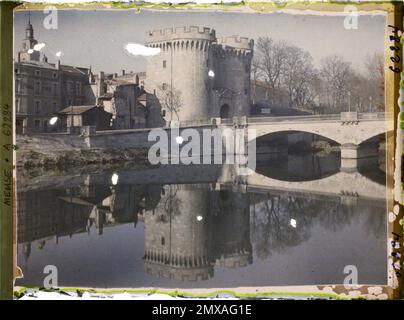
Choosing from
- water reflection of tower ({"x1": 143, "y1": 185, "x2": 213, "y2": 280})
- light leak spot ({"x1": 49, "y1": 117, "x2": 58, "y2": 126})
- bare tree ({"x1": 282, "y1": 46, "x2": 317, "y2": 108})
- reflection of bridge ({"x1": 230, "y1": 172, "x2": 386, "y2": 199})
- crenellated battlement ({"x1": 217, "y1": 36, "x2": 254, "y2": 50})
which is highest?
crenellated battlement ({"x1": 217, "y1": 36, "x2": 254, "y2": 50})

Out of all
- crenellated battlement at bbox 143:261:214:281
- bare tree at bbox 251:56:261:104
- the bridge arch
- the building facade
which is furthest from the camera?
bare tree at bbox 251:56:261:104

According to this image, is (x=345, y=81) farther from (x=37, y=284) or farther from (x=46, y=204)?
(x=37, y=284)

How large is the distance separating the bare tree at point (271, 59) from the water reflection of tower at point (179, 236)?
101cm

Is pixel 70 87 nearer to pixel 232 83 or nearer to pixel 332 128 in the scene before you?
pixel 232 83

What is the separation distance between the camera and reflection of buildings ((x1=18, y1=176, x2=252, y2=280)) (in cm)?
299

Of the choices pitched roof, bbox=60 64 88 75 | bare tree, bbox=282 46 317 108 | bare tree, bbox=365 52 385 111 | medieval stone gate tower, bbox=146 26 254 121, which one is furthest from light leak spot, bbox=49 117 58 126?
bare tree, bbox=365 52 385 111

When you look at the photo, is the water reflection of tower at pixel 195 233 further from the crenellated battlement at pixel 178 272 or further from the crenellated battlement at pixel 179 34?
the crenellated battlement at pixel 179 34

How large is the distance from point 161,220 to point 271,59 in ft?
4.85

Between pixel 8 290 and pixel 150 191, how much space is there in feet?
4.01

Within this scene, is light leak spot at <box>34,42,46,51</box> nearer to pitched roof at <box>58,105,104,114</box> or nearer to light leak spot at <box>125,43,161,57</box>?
pitched roof at <box>58,105,104,114</box>

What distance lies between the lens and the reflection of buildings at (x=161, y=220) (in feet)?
9.81

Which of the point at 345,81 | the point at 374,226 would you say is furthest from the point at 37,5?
the point at 374,226

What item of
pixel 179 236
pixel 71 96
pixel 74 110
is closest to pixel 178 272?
pixel 179 236

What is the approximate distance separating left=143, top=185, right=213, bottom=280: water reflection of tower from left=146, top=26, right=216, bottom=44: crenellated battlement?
1.11 metres
